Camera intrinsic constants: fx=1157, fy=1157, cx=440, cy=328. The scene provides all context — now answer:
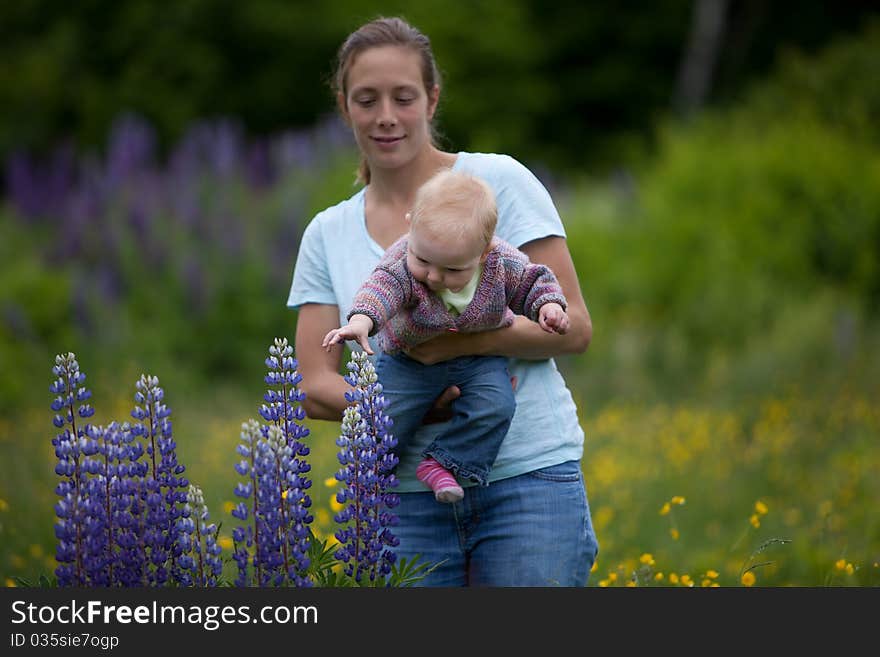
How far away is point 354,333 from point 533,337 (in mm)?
563

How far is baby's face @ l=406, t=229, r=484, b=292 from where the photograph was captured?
8.90 ft

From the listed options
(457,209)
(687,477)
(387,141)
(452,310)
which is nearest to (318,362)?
(452,310)

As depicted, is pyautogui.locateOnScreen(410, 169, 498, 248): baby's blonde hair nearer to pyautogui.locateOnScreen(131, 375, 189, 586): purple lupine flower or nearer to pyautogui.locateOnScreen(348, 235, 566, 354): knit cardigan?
pyautogui.locateOnScreen(348, 235, 566, 354): knit cardigan

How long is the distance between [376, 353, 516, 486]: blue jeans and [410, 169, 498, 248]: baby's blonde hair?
14.0 inches

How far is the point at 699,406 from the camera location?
798cm

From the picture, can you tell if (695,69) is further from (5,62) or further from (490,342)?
(490,342)

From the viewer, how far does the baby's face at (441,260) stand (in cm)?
271

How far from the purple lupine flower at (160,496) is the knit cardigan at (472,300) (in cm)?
56

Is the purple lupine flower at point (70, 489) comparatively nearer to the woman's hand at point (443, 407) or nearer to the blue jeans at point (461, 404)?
the blue jeans at point (461, 404)

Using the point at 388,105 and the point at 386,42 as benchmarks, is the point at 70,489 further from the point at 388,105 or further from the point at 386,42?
the point at 386,42

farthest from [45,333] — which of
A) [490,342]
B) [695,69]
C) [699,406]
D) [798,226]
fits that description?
[695,69]

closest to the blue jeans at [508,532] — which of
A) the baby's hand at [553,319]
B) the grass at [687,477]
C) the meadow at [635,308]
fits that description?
the baby's hand at [553,319]

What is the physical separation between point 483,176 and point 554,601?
1.15m

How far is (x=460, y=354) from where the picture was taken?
2.93 m
